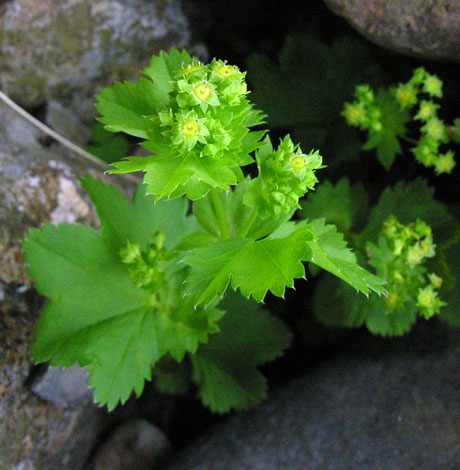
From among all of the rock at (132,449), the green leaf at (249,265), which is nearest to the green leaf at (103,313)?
the green leaf at (249,265)

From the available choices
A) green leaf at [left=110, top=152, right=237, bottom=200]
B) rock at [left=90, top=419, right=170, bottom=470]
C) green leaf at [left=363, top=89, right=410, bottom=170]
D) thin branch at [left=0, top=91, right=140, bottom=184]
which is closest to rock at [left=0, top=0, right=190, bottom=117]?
thin branch at [left=0, top=91, right=140, bottom=184]

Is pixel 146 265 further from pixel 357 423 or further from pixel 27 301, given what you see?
pixel 357 423

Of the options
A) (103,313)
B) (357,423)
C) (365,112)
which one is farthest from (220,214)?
(357,423)

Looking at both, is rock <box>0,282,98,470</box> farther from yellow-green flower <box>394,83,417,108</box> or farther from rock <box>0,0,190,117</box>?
yellow-green flower <box>394,83,417,108</box>

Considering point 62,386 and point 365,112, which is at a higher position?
point 365,112

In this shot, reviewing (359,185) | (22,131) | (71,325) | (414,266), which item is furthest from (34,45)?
(414,266)
